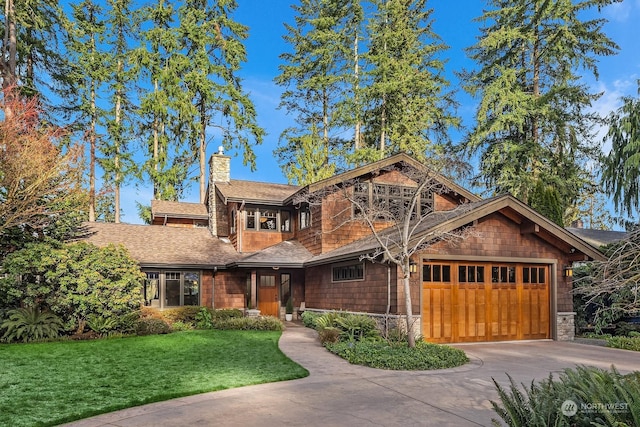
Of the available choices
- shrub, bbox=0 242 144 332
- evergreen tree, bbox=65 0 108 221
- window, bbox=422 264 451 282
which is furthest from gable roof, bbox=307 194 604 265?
evergreen tree, bbox=65 0 108 221

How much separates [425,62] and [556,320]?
76.9ft

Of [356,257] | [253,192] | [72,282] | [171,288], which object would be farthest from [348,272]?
[72,282]

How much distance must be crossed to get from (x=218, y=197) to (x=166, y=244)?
3.90 m

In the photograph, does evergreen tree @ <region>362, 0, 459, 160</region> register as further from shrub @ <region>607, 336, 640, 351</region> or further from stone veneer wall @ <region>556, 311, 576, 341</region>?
shrub @ <region>607, 336, 640, 351</region>

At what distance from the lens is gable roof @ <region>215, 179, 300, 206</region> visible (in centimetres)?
2045

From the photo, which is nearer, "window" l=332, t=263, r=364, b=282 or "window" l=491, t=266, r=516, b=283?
"window" l=491, t=266, r=516, b=283

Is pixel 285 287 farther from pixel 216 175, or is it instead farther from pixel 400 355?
pixel 400 355

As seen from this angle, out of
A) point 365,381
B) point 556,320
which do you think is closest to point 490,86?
point 556,320

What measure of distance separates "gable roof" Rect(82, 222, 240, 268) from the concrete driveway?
9.60 metres

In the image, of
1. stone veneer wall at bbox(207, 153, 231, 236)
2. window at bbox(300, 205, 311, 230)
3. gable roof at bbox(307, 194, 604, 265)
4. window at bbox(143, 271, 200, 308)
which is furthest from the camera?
stone veneer wall at bbox(207, 153, 231, 236)

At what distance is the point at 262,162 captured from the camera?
109ft

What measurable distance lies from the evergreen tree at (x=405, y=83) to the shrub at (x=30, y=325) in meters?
21.8

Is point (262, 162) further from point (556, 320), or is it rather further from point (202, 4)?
point (556, 320)

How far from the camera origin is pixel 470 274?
46.3 feet
